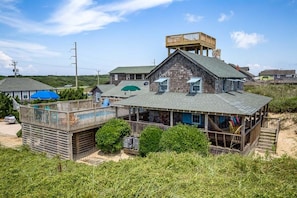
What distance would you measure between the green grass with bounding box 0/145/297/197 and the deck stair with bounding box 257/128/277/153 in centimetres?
892

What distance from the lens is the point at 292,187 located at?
5.19m

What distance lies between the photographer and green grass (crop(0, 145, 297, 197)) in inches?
201

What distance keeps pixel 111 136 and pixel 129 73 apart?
28.8 m

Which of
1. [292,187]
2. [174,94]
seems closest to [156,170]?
[292,187]

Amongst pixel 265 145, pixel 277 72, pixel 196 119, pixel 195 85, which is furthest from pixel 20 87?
pixel 277 72

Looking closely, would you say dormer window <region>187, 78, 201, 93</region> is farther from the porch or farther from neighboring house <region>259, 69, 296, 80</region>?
neighboring house <region>259, 69, 296, 80</region>

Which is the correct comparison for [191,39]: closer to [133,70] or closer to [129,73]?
[129,73]

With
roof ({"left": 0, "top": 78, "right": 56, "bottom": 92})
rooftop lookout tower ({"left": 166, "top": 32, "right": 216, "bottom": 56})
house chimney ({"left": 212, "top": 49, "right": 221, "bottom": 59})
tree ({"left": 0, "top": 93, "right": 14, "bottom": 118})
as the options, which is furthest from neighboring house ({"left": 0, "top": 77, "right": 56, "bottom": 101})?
house chimney ({"left": 212, "top": 49, "right": 221, "bottom": 59})

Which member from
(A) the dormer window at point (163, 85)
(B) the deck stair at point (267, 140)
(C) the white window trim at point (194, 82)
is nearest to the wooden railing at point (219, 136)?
(B) the deck stair at point (267, 140)

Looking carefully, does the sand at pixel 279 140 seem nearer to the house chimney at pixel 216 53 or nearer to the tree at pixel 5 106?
the tree at pixel 5 106

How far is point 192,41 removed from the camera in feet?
58.0

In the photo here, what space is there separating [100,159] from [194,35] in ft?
39.5

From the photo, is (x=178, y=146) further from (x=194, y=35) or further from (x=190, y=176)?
→ (x=194, y=35)

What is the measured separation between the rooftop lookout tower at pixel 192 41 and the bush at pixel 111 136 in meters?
8.54
